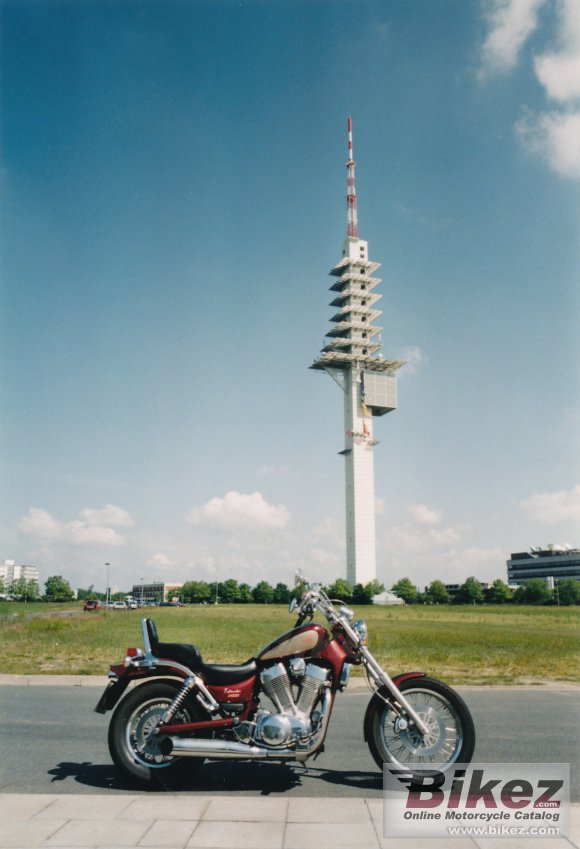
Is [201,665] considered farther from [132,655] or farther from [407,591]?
[407,591]

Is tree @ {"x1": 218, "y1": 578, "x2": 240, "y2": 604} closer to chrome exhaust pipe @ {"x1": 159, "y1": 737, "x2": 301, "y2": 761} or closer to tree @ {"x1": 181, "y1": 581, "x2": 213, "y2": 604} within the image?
tree @ {"x1": 181, "y1": 581, "x2": 213, "y2": 604}

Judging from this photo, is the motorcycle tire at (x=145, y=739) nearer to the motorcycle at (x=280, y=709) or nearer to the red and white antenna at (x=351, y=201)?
the motorcycle at (x=280, y=709)

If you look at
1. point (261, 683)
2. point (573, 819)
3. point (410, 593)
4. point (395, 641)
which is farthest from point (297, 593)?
point (410, 593)

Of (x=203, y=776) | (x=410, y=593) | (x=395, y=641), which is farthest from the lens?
(x=410, y=593)

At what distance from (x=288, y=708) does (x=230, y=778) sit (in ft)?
3.46

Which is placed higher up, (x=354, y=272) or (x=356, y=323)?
(x=354, y=272)

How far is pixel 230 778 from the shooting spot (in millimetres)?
5934

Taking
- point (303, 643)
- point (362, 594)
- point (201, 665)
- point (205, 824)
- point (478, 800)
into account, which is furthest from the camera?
point (362, 594)

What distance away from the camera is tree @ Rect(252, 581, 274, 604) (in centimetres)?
Answer: 15736

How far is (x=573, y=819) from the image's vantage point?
15.5ft

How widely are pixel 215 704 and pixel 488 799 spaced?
2.27 metres

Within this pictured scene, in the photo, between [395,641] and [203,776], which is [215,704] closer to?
[203,776]

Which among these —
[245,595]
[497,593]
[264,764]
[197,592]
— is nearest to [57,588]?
[197,592]

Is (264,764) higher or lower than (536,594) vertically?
higher
